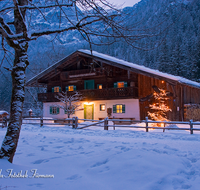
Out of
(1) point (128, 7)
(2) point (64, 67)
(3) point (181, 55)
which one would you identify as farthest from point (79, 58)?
(3) point (181, 55)

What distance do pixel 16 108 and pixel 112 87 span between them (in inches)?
796

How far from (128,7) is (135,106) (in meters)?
17.8

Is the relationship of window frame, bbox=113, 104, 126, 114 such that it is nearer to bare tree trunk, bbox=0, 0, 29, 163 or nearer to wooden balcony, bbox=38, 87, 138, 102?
wooden balcony, bbox=38, 87, 138, 102

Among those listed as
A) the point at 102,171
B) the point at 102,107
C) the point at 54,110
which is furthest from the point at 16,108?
the point at 54,110

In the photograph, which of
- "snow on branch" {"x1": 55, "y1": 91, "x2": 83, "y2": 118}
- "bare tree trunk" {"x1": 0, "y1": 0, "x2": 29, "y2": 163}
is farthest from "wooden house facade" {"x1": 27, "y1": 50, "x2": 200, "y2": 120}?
"bare tree trunk" {"x1": 0, "y1": 0, "x2": 29, "y2": 163}

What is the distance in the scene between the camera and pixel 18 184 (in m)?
3.69

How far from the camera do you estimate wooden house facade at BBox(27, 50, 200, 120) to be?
22.3m

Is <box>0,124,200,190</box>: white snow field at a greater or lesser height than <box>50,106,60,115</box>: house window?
lesser

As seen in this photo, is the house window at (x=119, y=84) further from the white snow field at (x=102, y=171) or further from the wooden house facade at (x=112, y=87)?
the white snow field at (x=102, y=171)

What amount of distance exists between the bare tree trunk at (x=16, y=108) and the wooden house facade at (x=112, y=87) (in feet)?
51.7

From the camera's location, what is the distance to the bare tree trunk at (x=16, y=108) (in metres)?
4.68

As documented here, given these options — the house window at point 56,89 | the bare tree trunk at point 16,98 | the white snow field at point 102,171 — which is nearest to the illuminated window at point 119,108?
the house window at point 56,89

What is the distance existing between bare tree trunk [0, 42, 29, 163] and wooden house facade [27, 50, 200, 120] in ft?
51.7

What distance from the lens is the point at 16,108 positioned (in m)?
4.81
